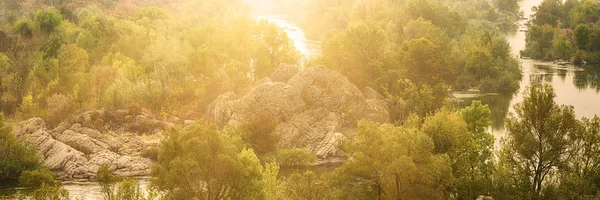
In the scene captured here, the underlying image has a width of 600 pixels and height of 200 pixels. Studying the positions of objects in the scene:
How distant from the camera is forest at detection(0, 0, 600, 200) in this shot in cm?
4616

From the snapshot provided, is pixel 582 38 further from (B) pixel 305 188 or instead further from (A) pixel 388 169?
(B) pixel 305 188

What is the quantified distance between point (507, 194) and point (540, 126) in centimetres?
577

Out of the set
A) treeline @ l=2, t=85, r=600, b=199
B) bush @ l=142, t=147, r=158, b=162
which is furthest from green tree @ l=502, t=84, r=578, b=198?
bush @ l=142, t=147, r=158, b=162

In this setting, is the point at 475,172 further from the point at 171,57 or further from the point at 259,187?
the point at 171,57

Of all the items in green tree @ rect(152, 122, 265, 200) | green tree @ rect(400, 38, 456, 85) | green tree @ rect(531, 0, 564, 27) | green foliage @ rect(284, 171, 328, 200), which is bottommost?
green foliage @ rect(284, 171, 328, 200)

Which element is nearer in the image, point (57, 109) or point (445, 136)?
point (445, 136)

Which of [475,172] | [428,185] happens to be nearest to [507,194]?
[475,172]

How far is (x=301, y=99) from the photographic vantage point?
8138 centimetres

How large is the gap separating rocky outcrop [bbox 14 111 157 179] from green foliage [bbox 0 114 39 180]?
185cm

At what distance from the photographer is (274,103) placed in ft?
262

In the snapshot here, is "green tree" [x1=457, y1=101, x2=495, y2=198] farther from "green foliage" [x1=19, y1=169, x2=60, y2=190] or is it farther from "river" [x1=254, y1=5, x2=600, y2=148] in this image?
"green foliage" [x1=19, y1=169, x2=60, y2=190]

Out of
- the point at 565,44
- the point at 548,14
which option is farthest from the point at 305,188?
the point at 548,14

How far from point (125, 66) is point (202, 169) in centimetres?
5535

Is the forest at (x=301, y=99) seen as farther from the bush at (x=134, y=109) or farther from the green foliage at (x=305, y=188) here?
the bush at (x=134, y=109)
